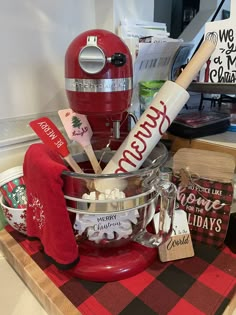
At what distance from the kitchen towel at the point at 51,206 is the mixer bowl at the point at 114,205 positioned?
0.03 meters

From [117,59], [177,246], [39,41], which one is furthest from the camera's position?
[39,41]

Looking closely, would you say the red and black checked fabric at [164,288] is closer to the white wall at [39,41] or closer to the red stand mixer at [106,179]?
the red stand mixer at [106,179]

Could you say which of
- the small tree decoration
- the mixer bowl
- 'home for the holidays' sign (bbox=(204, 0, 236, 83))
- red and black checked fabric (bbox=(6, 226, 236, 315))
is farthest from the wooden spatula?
'home for the holidays' sign (bbox=(204, 0, 236, 83))

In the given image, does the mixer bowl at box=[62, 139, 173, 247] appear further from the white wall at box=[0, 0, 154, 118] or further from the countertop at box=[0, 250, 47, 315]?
the white wall at box=[0, 0, 154, 118]

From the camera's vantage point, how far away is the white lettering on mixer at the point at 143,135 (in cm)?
48

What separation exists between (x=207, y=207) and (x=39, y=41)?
0.55m

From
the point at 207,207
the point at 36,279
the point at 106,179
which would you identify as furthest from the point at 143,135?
the point at 36,279

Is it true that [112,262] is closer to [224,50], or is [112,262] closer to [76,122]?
[76,122]

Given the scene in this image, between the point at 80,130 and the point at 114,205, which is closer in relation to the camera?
the point at 114,205

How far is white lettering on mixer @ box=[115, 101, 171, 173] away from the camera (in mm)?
480

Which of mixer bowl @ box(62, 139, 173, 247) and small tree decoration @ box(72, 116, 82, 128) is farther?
small tree decoration @ box(72, 116, 82, 128)

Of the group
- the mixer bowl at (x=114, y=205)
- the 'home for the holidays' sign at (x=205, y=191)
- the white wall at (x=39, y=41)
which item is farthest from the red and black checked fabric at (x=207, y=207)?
the white wall at (x=39, y=41)

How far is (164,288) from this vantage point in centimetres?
47

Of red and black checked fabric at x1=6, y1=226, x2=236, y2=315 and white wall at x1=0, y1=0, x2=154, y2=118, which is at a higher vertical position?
white wall at x1=0, y1=0, x2=154, y2=118
